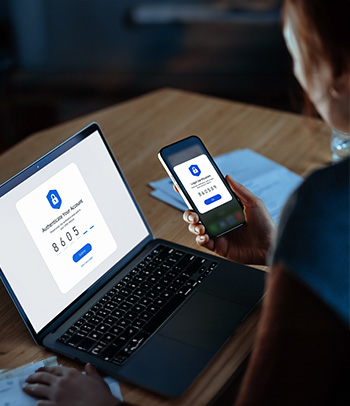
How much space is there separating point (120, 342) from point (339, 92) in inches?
20.1

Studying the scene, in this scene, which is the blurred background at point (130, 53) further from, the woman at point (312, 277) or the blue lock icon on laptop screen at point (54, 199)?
the woman at point (312, 277)

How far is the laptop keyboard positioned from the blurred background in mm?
2218

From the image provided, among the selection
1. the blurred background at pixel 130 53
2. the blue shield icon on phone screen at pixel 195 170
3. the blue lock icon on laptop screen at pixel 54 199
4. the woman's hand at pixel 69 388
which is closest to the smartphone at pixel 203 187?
the blue shield icon on phone screen at pixel 195 170

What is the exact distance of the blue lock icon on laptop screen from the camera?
115 cm

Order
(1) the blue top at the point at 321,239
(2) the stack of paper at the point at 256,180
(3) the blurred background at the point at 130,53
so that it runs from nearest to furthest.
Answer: (1) the blue top at the point at 321,239 < (2) the stack of paper at the point at 256,180 < (3) the blurred background at the point at 130,53

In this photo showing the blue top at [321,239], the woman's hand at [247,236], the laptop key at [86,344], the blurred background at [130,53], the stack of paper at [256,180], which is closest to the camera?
the blue top at [321,239]

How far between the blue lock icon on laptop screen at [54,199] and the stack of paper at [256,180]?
1.18 ft

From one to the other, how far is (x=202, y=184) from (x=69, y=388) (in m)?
0.50

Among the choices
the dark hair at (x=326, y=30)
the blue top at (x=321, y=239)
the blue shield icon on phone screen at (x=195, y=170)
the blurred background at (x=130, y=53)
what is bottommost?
the blurred background at (x=130, y=53)

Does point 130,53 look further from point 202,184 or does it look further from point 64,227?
point 64,227

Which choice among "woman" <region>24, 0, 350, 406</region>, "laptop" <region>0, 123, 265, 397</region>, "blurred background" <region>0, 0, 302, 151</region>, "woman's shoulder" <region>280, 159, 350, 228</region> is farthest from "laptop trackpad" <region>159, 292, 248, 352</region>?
"blurred background" <region>0, 0, 302, 151</region>

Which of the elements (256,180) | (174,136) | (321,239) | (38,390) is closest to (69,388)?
(38,390)

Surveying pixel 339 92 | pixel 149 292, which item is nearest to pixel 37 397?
pixel 149 292

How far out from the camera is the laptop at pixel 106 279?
1049 millimetres
